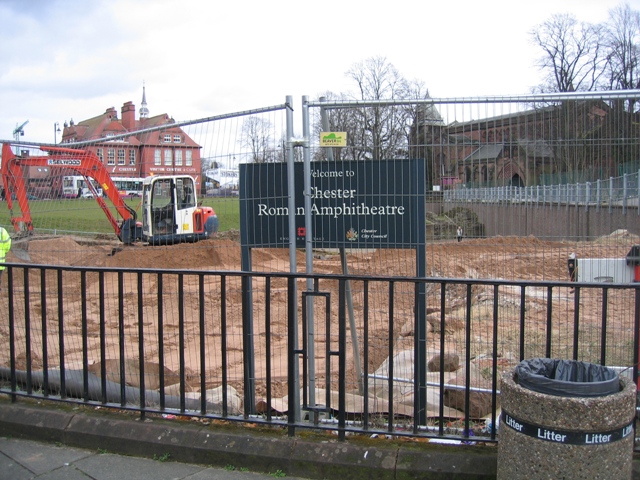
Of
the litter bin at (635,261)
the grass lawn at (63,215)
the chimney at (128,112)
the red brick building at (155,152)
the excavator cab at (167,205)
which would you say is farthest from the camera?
the chimney at (128,112)

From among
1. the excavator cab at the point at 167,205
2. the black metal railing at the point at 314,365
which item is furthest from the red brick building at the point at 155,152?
the excavator cab at the point at 167,205

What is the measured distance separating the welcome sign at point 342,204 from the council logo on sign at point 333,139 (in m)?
0.30

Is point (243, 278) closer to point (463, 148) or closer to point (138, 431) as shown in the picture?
point (138, 431)

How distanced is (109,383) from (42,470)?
1108 mm

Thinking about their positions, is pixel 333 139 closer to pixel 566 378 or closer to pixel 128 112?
pixel 566 378

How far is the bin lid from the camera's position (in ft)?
9.98

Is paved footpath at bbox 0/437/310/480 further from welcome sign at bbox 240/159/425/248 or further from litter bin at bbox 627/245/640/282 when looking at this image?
litter bin at bbox 627/245/640/282

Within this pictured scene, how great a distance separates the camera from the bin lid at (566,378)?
3043 millimetres

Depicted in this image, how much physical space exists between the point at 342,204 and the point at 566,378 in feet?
7.86

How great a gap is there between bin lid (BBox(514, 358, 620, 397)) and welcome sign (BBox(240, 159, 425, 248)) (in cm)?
179

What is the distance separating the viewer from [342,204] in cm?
514

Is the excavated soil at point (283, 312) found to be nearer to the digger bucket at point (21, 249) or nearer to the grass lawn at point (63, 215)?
the digger bucket at point (21, 249)

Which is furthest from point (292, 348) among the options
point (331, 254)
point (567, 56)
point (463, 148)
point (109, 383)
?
point (567, 56)

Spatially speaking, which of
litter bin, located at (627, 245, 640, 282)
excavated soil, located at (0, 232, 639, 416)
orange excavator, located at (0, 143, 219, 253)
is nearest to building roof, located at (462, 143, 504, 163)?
excavated soil, located at (0, 232, 639, 416)
